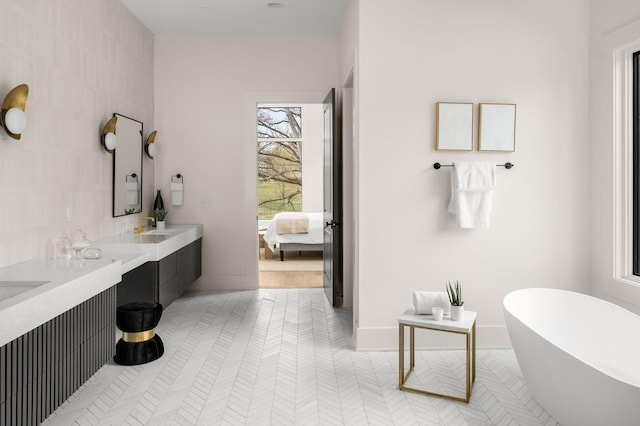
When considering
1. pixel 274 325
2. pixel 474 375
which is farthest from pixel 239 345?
pixel 474 375

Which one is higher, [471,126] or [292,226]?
[471,126]

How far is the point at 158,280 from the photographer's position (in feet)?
12.6

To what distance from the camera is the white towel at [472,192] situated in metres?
3.39

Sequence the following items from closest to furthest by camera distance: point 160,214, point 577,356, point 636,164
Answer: point 577,356, point 636,164, point 160,214

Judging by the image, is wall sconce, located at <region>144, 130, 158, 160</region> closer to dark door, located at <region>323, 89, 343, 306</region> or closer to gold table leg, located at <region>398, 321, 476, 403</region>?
dark door, located at <region>323, 89, 343, 306</region>

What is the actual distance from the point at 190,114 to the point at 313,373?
3412mm

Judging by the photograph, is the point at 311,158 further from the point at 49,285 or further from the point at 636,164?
the point at 49,285

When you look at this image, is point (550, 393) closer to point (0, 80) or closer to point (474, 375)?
point (474, 375)

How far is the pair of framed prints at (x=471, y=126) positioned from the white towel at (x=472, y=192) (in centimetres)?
16

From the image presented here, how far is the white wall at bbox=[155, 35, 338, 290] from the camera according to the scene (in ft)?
17.4

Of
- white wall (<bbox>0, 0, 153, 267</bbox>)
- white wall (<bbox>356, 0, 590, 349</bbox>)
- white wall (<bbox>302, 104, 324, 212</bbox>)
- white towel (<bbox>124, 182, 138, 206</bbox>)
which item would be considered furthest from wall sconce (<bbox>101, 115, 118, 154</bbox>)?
white wall (<bbox>302, 104, 324, 212</bbox>)

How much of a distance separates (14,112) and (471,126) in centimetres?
292

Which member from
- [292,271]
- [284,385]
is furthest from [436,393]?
[292,271]

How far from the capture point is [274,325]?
4145 mm
